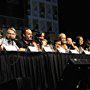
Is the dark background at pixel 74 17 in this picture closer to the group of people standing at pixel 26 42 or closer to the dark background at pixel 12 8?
the dark background at pixel 12 8

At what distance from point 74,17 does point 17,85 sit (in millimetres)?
10158

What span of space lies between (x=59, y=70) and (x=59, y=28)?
7.45 metres

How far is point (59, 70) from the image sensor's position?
26.1 ft

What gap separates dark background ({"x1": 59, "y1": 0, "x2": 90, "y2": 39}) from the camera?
50.3 feet

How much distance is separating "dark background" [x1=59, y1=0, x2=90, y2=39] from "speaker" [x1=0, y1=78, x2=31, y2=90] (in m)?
9.29

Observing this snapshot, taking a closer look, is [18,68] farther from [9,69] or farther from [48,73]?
[48,73]

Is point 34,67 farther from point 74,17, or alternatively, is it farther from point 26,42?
point 74,17

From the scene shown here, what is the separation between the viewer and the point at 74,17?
Result: 618 inches

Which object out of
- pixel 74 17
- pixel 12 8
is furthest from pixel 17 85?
pixel 74 17

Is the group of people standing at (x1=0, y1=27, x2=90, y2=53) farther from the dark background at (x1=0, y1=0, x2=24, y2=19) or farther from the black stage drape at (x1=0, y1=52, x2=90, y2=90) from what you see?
the dark background at (x1=0, y1=0, x2=24, y2=19)

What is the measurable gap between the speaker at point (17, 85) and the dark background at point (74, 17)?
9.29 m

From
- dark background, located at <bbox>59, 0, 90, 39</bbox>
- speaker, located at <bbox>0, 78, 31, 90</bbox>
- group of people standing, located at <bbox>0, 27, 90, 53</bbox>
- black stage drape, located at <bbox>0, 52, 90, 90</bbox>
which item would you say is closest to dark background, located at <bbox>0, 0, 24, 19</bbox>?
dark background, located at <bbox>59, 0, 90, 39</bbox>

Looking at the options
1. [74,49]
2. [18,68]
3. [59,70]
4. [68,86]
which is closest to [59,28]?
[74,49]

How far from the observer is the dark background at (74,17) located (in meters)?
15.3
